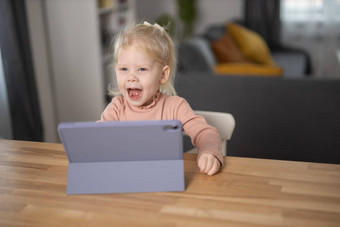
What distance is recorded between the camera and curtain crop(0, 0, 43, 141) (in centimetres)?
267

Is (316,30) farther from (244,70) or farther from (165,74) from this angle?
(165,74)

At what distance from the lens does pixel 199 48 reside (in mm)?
3391

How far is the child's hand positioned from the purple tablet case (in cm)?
8

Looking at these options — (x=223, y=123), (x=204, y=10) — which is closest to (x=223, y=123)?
(x=223, y=123)

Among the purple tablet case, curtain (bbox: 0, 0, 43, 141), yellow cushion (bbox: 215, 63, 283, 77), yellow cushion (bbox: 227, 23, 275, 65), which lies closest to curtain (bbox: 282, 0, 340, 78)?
yellow cushion (bbox: 227, 23, 275, 65)

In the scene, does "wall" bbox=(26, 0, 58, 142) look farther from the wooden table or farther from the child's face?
the wooden table

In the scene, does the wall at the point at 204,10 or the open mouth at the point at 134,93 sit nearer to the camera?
the open mouth at the point at 134,93

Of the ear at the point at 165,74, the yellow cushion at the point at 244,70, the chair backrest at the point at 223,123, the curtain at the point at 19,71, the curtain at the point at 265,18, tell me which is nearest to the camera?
the ear at the point at 165,74

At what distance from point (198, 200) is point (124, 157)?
0.19 m

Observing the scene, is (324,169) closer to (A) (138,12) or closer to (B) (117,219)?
(B) (117,219)

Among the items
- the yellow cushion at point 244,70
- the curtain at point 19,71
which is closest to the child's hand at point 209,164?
the curtain at point 19,71

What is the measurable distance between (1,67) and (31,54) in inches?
10.7

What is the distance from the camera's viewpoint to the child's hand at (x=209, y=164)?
1007 mm

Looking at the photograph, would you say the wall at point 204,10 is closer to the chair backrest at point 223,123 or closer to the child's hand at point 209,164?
the chair backrest at point 223,123
